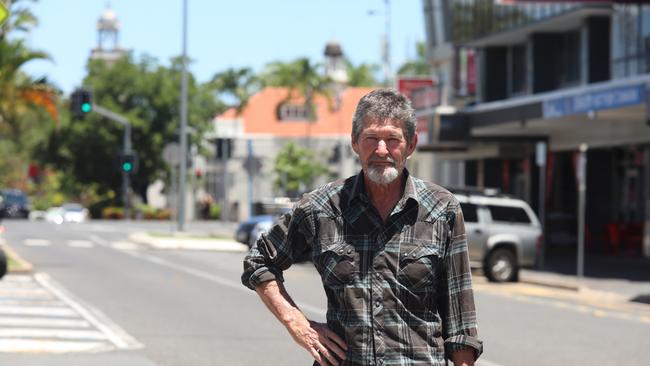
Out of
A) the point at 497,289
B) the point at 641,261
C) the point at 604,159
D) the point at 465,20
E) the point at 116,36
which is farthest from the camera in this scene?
the point at 116,36

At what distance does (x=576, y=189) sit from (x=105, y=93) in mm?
49950

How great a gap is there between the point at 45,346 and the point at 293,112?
80712 millimetres

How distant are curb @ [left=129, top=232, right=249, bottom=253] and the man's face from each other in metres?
35.1

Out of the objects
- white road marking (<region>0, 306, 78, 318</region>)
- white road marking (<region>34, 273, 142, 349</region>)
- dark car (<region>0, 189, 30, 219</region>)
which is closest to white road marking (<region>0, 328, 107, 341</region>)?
white road marking (<region>34, 273, 142, 349</region>)

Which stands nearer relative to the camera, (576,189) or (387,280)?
(387,280)

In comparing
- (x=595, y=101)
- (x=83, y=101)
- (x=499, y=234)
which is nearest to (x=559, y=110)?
(x=595, y=101)

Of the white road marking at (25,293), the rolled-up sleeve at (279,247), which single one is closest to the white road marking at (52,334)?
the white road marking at (25,293)

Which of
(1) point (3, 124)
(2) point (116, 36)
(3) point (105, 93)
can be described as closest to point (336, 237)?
(1) point (3, 124)

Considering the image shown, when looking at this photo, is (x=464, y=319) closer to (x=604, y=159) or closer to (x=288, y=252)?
A: (x=288, y=252)

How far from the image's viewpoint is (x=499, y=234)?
27.7m

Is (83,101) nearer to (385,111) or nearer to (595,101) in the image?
(595,101)

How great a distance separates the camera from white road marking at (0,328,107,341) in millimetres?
15086

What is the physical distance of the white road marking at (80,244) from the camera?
40.9 metres

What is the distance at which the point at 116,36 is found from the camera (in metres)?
135
